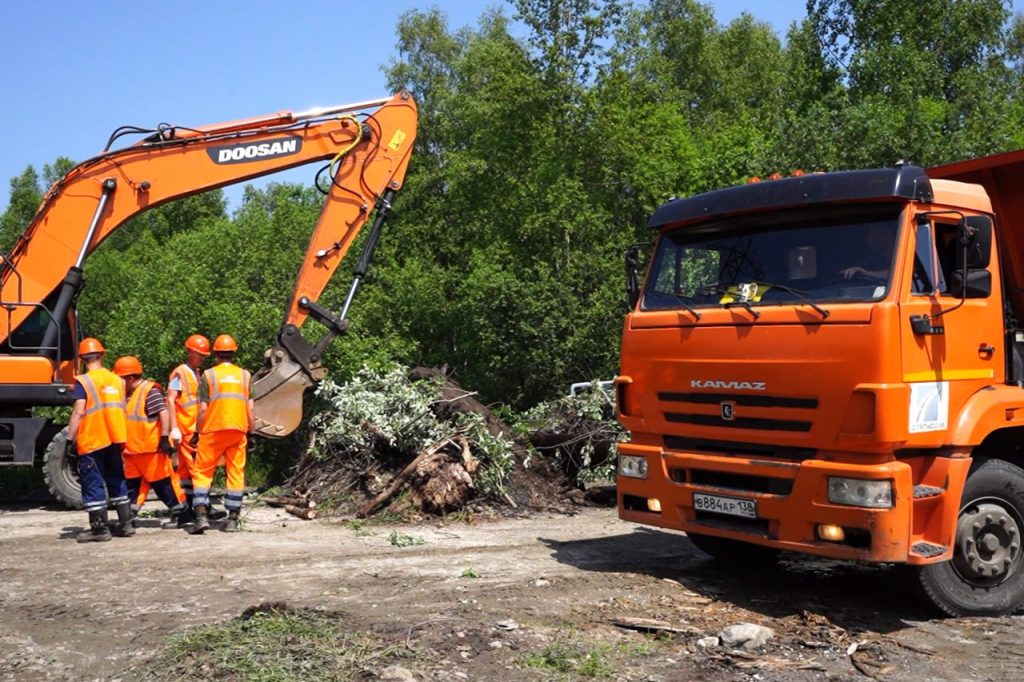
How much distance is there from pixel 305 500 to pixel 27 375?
3.18 metres

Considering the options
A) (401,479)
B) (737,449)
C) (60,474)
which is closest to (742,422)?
(737,449)

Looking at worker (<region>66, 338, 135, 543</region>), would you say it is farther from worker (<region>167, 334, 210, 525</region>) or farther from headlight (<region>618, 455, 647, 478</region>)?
headlight (<region>618, 455, 647, 478</region>)

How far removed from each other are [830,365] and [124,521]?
6309 mm

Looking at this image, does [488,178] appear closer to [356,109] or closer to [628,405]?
[356,109]

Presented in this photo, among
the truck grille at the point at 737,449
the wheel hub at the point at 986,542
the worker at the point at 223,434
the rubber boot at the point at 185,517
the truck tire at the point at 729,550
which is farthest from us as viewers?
the rubber boot at the point at 185,517

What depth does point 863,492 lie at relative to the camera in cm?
589

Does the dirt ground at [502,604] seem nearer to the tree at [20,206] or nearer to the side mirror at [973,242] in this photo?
the side mirror at [973,242]

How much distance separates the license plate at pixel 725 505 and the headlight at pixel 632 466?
0.46m

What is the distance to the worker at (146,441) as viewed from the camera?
9320 millimetres

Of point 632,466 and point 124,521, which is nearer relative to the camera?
point 632,466

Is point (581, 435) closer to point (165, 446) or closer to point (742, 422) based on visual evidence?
point (165, 446)

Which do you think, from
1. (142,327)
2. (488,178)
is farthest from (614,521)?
(488,178)

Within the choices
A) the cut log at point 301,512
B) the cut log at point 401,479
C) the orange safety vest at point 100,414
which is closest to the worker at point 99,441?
the orange safety vest at point 100,414

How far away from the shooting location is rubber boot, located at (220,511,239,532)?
30.6 feet
